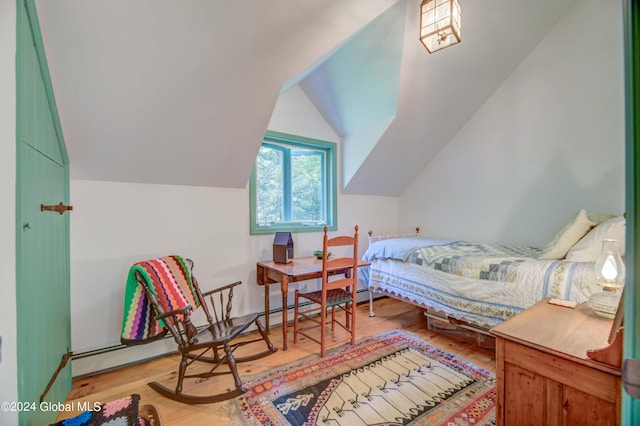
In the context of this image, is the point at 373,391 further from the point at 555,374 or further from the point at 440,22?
the point at 440,22

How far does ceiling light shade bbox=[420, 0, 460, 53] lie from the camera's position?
1.55 m

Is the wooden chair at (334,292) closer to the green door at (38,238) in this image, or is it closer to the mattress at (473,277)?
the mattress at (473,277)

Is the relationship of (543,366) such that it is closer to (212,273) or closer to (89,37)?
(212,273)

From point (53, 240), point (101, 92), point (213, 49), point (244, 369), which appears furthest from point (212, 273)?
point (213, 49)

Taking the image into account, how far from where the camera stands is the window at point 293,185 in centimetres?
289

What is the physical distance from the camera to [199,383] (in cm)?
187

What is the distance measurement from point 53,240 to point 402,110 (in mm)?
2973

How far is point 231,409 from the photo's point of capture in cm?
160

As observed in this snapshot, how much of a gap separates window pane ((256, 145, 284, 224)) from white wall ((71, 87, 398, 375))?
23cm

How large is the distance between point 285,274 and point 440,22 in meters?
2.04

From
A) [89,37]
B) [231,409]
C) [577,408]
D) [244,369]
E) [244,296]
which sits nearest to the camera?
[577,408]
